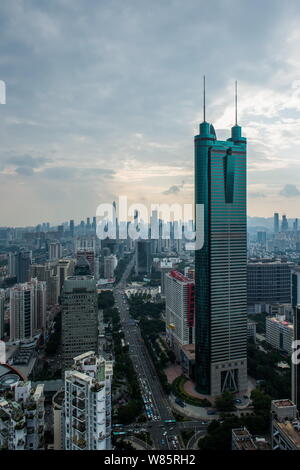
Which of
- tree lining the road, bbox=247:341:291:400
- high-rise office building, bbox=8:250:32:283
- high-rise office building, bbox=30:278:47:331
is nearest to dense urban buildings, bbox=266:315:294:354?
tree lining the road, bbox=247:341:291:400

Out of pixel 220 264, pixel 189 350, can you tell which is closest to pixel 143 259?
pixel 189 350

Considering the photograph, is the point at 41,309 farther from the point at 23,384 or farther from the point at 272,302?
the point at 272,302

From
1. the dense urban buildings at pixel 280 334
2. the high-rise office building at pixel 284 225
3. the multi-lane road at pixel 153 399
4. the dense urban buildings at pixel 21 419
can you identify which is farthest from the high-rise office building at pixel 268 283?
the high-rise office building at pixel 284 225

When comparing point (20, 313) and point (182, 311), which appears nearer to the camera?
point (182, 311)

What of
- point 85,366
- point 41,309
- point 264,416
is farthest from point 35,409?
point 41,309

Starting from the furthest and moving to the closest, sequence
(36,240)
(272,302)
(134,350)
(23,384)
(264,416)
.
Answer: (36,240), (272,302), (134,350), (264,416), (23,384)

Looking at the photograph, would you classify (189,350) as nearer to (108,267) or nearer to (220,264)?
(220,264)

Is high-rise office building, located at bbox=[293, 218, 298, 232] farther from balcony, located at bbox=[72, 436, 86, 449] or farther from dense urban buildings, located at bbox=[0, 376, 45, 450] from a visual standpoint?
balcony, located at bbox=[72, 436, 86, 449]
